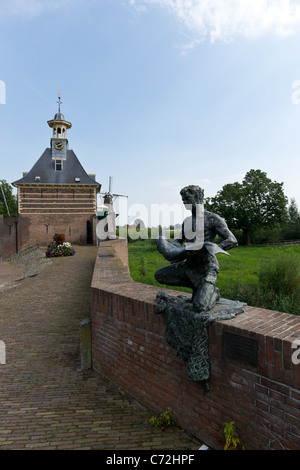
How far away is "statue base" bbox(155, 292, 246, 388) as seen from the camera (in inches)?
122

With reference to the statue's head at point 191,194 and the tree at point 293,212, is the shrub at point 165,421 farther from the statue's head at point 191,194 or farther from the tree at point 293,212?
the tree at point 293,212

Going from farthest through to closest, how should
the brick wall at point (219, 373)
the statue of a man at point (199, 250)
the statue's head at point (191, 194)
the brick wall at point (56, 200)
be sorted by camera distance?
the brick wall at point (56, 200), the statue's head at point (191, 194), the statue of a man at point (199, 250), the brick wall at point (219, 373)

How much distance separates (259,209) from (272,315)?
40318 mm

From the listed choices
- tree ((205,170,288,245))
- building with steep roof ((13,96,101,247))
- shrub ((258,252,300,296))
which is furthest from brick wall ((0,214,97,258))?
shrub ((258,252,300,296))

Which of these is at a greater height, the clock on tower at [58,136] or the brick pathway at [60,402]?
the clock on tower at [58,136]

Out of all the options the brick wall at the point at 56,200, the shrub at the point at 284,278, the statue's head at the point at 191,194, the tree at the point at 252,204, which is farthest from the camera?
the tree at the point at 252,204

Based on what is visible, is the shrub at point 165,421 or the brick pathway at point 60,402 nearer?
the brick pathway at point 60,402

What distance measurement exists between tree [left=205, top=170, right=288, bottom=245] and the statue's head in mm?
37253

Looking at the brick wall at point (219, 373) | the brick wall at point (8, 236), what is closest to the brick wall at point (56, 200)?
the brick wall at point (8, 236)

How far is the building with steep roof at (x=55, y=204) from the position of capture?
29188mm

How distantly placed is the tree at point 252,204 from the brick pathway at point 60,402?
35.2 metres

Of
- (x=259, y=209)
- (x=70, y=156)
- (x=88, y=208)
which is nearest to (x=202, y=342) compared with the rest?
(x=88, y=208)

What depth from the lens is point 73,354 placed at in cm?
579
